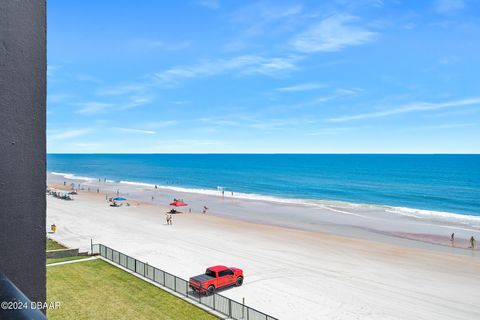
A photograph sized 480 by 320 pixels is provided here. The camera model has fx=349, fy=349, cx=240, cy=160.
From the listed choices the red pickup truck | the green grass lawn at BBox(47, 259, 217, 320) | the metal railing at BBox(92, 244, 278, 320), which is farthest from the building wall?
the red pickup truck

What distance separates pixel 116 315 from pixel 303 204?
5697 cm

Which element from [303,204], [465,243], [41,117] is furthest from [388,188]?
[41,117]

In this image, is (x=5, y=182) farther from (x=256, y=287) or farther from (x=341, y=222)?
(x=341, y=222)

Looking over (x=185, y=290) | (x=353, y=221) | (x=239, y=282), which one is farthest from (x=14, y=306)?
(x=353, y=221)

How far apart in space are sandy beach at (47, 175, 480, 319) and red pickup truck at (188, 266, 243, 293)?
0.69 metres

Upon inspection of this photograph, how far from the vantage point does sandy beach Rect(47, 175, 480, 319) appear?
21.0 meters

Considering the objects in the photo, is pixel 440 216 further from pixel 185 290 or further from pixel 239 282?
pixel 185 290

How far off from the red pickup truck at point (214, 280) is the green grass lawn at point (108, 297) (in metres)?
2.18

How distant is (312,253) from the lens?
3231 cm

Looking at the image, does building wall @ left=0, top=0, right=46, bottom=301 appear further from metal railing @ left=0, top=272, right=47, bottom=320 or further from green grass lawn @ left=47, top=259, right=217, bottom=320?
green grass lawn @ left=47, top=259, right=217, bottom=320

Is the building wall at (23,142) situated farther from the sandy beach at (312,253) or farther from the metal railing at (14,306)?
the sandy beach at (312,253)

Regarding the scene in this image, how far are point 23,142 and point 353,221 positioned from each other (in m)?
53.9

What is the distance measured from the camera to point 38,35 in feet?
6.94

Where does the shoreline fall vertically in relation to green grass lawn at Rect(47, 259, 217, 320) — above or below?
below
